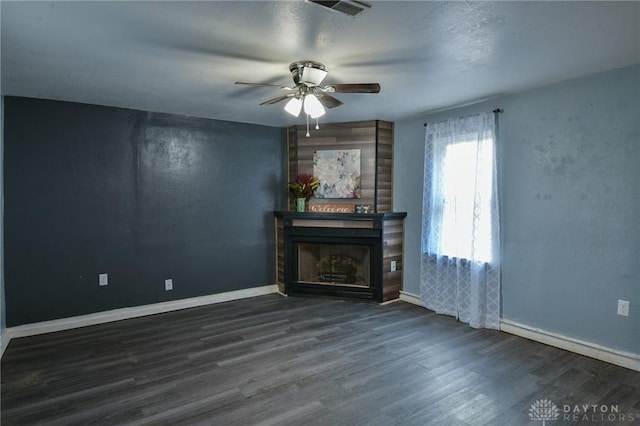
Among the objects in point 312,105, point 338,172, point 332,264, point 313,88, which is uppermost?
point 313,88

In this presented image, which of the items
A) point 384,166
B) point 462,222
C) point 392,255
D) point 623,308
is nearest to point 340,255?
point 392,255

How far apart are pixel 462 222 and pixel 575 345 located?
146 centimetres

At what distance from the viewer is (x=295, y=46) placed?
2355 mm

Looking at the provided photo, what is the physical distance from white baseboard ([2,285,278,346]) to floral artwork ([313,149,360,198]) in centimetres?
159

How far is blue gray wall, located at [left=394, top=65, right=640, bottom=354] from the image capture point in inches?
109

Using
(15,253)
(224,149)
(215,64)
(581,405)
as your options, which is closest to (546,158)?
(581,405)

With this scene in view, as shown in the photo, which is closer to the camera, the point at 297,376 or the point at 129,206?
the point at 297,376

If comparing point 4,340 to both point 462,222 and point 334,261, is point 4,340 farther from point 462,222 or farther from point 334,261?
point 462,222

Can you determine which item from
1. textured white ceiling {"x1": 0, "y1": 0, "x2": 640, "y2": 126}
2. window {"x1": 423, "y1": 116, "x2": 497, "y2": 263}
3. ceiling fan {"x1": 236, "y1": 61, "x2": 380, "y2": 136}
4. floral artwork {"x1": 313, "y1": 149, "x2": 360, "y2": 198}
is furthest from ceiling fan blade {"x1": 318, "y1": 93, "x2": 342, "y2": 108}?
floral artwork {"x1": 313, "y1": 149, "x2": 360, "y2": 198}

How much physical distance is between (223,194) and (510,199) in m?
3.33

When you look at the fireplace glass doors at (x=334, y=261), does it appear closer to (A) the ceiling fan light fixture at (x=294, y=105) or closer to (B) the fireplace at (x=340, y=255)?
(B) the fireplace at (x=340, y=255)

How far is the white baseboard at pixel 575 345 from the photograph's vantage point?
9.05ft

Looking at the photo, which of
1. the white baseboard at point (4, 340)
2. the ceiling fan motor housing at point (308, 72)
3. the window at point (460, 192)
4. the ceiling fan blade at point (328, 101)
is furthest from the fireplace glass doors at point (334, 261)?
the white baseboard at point (4, 340)

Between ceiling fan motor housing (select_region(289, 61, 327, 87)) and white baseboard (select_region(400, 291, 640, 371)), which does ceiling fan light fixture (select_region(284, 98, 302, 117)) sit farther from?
white baseboard (select_region(400, 291, 640, 371))
